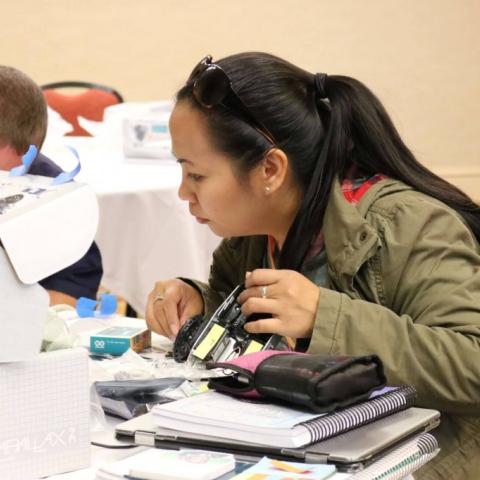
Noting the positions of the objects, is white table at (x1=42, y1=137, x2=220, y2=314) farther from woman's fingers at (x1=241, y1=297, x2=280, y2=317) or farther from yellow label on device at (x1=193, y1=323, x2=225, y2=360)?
woman's fingers at (x1=241, y1=297, x2=280, y2=317)

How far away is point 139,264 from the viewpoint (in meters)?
2.66

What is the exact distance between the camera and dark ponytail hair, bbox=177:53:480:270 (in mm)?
1354

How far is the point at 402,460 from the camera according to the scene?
96cm

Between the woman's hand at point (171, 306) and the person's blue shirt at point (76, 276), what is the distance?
1.65 ft

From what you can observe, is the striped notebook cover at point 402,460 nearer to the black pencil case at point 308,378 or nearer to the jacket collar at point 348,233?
the black pencil case at point 308,378

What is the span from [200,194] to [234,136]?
100mm

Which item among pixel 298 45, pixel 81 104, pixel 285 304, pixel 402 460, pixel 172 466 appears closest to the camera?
pixel 172 466

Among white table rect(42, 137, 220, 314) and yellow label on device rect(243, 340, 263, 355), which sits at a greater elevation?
yellow label on device rect(243, 340, 263, 355)

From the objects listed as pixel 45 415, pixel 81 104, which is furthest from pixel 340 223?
pixel 81 104

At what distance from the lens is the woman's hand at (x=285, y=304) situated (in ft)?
3.89

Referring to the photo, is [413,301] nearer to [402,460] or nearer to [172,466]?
[402,460]

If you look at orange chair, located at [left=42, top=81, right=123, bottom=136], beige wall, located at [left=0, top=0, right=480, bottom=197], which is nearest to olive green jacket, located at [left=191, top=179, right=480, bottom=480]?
orange chair, located at [left=42, top=81, right=123, bottom=136]

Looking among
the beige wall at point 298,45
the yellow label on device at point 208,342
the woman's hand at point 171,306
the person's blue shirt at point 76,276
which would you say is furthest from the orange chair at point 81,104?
the yellow label on device at point 208,342

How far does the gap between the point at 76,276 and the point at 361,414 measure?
125cm
